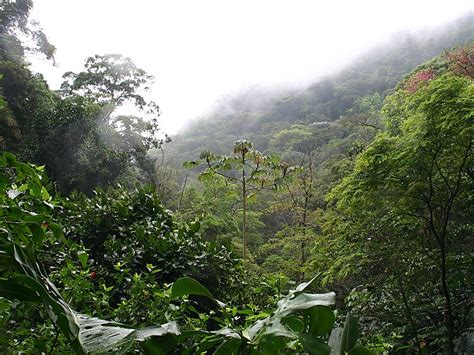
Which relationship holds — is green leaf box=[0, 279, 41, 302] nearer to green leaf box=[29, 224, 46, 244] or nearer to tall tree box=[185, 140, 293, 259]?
green leaf box=[29, 224, 46, 244]

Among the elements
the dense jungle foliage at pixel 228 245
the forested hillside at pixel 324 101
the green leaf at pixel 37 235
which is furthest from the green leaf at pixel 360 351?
the forested hillside at pixel 324 101

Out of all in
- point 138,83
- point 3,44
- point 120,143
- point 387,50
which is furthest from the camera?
point 387,50

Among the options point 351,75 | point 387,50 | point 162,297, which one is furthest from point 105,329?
point 387,50

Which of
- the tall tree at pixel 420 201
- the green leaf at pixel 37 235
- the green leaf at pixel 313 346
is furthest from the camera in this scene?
the tall tree at pixel 420 201

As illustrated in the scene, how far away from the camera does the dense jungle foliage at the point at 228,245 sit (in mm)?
489

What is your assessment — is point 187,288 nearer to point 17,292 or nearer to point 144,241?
point 17,292

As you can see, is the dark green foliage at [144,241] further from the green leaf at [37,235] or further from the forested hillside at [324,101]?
the forested hillside at [324,101]

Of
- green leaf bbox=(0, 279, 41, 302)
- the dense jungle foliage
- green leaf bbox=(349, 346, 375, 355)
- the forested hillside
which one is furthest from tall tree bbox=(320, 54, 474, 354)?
the forested hillside

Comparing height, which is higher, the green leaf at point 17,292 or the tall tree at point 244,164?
the green leaf at point 17,292

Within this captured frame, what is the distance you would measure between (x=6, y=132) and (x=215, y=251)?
8.25 meters

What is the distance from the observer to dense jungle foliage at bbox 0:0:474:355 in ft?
1.60

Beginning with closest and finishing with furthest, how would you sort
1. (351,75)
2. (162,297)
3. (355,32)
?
1. (162,297)
2. (351,75)
3. (355,32)

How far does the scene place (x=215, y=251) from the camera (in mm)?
2824

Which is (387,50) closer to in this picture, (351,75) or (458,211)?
(351,75)
